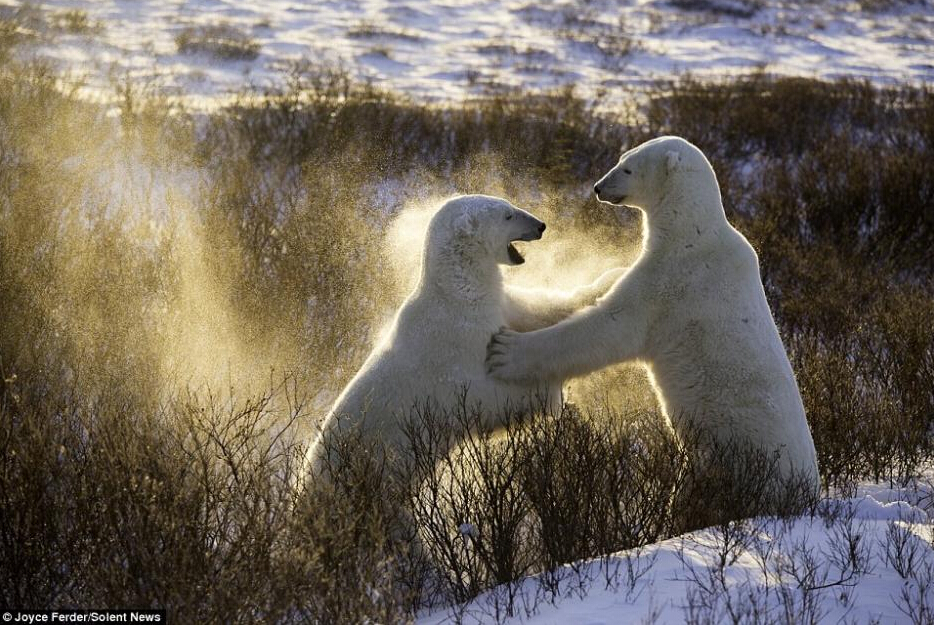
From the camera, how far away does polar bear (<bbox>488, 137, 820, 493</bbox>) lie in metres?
4.00

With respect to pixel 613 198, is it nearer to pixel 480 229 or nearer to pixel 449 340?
pixel 480 229

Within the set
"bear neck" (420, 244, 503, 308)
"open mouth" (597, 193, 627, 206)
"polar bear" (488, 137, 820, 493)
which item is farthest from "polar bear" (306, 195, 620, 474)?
"open mouth" (597, 193, 627, 206)

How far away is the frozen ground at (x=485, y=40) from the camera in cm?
1392

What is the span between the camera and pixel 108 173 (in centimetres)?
802

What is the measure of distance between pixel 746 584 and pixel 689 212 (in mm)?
1791

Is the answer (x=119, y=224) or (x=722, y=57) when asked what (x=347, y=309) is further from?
(x=722, y=57)

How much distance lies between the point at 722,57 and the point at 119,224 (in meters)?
15.0

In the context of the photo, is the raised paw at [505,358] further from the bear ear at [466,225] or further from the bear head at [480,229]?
the bear ear at [466,225]

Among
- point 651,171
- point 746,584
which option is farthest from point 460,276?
point 746,584

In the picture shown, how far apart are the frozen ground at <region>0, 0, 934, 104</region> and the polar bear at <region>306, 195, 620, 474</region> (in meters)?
7.78

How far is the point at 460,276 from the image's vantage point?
3998 mm

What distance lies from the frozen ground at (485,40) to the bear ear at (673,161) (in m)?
8.07

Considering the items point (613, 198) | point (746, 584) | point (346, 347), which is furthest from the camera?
point (346, 347)

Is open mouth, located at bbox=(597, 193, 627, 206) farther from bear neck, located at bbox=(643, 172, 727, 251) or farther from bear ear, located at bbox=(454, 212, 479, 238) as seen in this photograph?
bear ear, located at bbox=(454, 212, 479, 238)
